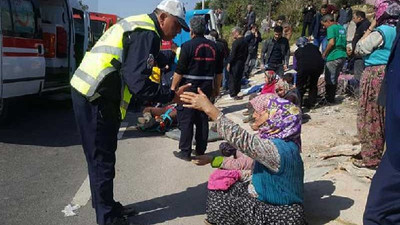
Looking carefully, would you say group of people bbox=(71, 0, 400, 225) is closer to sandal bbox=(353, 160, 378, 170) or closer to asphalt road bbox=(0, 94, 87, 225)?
asphalt road bbox=(0, 94, 87, 225)

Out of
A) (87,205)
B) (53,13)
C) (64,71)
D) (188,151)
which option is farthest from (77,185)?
(53,13)

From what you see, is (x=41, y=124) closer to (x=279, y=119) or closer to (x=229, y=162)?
(x=229, y=162)

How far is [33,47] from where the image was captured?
662cm

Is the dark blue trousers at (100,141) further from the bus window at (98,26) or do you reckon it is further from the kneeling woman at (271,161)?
the bus window at (98,26)

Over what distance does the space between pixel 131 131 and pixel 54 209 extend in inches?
132

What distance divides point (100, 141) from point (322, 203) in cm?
206

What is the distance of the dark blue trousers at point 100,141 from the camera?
3.15 meters

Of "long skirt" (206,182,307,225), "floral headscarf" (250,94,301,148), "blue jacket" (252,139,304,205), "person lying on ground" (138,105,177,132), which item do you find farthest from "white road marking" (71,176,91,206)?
"person lying on ground" (138,105,177,132)

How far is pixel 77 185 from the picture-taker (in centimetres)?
444

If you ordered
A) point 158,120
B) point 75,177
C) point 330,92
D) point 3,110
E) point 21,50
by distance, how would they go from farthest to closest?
point 330,92 < point 158,120 < point 3,110 < point 21,50 < point 75,177

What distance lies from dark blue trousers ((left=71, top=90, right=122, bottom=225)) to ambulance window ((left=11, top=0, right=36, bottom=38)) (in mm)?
3859

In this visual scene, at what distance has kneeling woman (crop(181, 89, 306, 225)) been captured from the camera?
289 centimetres

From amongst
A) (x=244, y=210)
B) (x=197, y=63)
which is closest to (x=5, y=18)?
(x=197, y=63)

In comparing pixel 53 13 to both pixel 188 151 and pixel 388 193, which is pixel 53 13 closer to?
pixel 188 151
